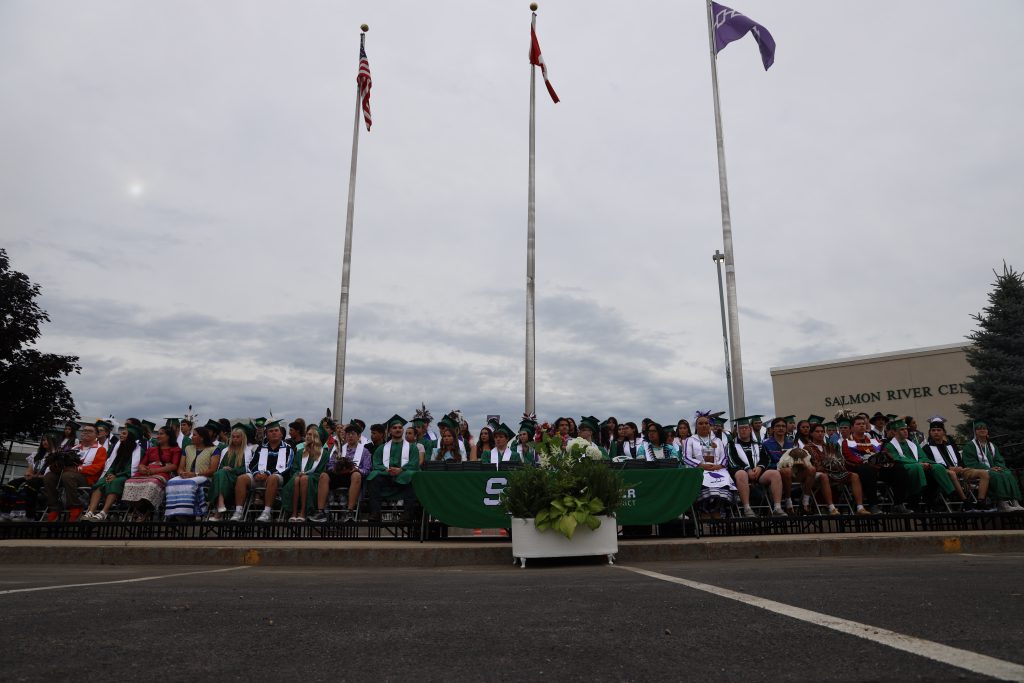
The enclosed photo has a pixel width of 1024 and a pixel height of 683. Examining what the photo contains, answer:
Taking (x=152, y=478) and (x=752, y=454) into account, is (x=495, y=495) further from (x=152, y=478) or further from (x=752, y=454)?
(x=152, y=478)

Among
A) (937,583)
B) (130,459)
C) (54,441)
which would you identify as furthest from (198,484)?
(937,583)

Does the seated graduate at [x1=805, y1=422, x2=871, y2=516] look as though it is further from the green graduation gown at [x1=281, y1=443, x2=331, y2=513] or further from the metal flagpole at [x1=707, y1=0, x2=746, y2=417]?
the green graduation gown at [x1=281, y1=443, x2=331, y2=513]

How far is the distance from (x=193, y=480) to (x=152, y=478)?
62cm

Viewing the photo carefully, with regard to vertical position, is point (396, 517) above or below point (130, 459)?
below

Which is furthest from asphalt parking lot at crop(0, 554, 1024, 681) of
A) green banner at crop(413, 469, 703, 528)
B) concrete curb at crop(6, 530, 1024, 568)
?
green banner at crop(413, 469, 703, 528)

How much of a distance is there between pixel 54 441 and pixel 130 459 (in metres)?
1.95

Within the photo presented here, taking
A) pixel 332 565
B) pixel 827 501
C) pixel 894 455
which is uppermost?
pixel 894 455

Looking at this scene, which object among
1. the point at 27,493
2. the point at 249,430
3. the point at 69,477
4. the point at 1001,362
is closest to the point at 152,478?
the point at 69,477

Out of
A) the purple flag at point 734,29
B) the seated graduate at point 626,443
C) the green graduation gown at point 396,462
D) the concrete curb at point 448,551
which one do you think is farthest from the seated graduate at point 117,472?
the purple flag at point 734,29

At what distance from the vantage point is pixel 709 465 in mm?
11469

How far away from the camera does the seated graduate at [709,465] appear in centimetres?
1121

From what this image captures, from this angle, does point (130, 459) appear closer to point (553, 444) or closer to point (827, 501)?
point (553, 444)

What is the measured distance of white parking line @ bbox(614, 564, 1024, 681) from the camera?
253cm

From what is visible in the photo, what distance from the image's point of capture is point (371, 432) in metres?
12.8
